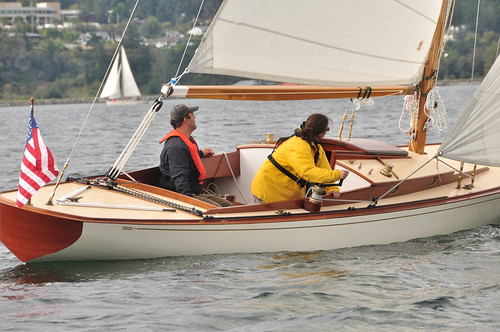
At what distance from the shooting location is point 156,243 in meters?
7.16

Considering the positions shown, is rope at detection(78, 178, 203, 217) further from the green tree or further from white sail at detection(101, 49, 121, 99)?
the green tree

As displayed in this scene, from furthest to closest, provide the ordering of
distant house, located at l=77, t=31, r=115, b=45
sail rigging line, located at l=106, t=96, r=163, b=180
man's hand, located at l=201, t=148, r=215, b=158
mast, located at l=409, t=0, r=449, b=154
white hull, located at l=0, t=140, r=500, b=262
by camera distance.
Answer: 1. distant house, located at l=77, t=31, r=115, b=45
2. mast, located at l=409, t=0, r=449, b=154
3. man's hand, located at l=201, t=148, r=215, b=158
4. sail rigging line, located at l=106, t=96, r=163, b=180
5. white hull, located at l=0, t=140, r=500, b=262

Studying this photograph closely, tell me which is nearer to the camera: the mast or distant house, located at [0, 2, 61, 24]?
the mast

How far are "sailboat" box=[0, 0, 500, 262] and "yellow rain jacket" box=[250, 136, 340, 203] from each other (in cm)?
19

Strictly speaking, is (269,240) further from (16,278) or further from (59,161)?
(59,161)

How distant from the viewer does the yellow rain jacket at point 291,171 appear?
743 cm

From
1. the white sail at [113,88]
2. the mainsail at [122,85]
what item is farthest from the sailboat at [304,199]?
the mainsail at [122,85]

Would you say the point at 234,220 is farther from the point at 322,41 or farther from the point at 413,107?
the point at 413,107

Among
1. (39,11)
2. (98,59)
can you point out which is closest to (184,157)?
(98,59)

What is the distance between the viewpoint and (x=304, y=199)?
25.4ft

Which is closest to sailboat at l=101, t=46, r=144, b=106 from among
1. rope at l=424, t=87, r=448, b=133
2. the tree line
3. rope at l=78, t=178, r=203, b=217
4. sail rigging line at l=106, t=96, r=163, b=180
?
the tree line

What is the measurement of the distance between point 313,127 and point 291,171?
54 centimetres

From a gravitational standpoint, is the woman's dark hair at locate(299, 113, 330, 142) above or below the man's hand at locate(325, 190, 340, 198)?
above

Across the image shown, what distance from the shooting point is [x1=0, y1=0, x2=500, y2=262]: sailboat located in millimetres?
7109
